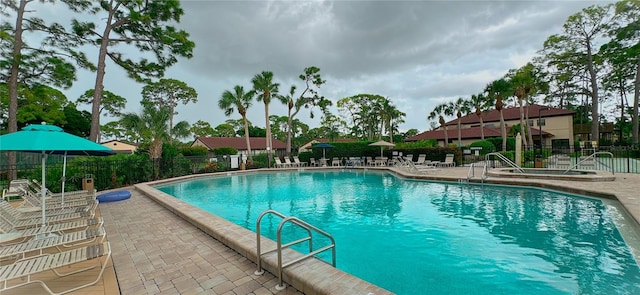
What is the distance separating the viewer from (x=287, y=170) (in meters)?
20.9

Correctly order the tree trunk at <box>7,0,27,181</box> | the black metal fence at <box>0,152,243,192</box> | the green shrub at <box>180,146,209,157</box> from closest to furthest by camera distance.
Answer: the black metal fence at <box>0,152,243,192</box>
the tree trunk at <box>7,0,27,181</box>
the green shrub at <box>180,146,209,157</box>

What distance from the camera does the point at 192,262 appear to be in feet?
12.2

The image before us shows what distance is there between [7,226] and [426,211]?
8.55 m

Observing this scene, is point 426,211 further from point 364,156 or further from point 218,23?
point 364,156

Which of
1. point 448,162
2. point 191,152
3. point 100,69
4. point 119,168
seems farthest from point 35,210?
point 448,162

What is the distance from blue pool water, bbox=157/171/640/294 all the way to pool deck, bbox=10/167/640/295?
1.20 meters

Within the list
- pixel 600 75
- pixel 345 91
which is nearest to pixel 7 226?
pixel 345 91

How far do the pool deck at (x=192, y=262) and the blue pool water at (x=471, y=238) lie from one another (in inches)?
47.1

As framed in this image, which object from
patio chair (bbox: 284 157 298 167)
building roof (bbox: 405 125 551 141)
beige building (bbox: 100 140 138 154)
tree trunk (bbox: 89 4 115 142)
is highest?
tree trunk (bbox: 89 4 115 142)

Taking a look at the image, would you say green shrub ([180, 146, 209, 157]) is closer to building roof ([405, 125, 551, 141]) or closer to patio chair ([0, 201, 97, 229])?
patio chair ([0, 201, 97, 229])

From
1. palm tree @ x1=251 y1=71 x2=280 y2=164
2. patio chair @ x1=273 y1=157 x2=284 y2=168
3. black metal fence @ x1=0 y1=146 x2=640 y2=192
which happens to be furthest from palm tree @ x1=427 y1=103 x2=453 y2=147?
palm tree @ x1=251 y1=71 x2=280 y2=164

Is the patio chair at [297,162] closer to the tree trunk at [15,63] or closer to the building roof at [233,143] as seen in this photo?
the tree trunk at [15,63]

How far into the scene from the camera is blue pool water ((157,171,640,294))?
3602 millimetres

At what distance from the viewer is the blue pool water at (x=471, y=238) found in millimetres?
3602
